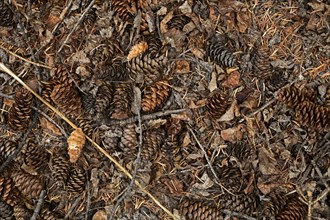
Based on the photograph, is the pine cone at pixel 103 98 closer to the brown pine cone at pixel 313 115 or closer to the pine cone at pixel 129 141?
the pine cone at pixel 129 141

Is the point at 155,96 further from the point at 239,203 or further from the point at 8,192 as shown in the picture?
the point at 8,192

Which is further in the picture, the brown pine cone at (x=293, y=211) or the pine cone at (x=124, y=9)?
the pine cone at (x=124, y=9)

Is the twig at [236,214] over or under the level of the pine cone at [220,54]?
under

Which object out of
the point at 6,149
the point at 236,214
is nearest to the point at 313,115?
the point at 236,214

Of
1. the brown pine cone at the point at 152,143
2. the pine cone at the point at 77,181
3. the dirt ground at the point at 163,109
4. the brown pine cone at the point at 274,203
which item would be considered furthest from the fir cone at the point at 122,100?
the brown pine cone at the point at 274,203

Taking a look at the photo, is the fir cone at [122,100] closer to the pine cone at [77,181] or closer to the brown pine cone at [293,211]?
the pine cone at [77,181]

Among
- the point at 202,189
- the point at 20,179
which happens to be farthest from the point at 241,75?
the point at 20,179

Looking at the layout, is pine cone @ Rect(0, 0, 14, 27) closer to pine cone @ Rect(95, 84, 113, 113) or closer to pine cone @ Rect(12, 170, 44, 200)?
pine cone @ Rect(95, 84, 113, 113)

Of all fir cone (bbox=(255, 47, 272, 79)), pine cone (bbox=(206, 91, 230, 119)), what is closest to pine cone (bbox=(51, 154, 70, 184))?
pine cone (bbox=(206, 91, 230, 119))

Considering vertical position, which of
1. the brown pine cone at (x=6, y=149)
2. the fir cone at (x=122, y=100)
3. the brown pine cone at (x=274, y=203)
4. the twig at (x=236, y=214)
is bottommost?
the twig at (x=236, y=214)
